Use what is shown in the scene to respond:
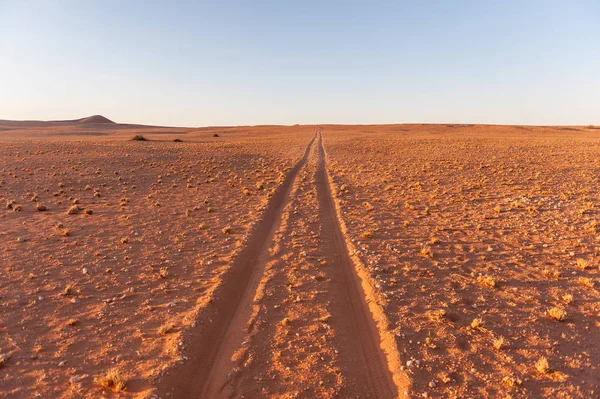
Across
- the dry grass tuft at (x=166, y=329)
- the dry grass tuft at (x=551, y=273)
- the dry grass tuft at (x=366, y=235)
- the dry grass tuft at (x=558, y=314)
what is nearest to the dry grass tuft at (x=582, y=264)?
the dry grass tuft at (x=551, y=273)

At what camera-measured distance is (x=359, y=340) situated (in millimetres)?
6879

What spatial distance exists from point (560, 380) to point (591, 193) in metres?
17.7

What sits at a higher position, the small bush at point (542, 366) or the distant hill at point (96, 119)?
the distant hill at point (96, 119)

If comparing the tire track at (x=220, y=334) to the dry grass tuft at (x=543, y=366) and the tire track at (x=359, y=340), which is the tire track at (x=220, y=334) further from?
the dry grass tuft at (x=543, y=366)

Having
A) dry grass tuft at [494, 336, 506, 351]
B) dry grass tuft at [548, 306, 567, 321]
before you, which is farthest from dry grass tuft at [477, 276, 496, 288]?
dry grass tuft at [494, 336, 506, 351]

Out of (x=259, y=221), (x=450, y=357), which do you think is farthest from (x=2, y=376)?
(x=259, y=221)

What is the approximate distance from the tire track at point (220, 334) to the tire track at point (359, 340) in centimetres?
189

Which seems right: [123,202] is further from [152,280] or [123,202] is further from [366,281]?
[366,281]

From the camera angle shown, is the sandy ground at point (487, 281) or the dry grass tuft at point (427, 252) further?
the dry grass tuft at point (427, 252)

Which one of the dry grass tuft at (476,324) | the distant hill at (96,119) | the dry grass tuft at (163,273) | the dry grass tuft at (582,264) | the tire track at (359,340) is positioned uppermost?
the distant hill at (96,119)

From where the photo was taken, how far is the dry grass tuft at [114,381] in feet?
17.8

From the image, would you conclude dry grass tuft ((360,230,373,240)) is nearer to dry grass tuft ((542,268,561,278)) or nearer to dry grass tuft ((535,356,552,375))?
dry grass tuft ((542,268,561,278))

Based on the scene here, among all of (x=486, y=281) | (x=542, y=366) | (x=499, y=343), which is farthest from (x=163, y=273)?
(x=542, y=366)

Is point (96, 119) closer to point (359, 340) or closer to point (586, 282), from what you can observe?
point (359, 340)
